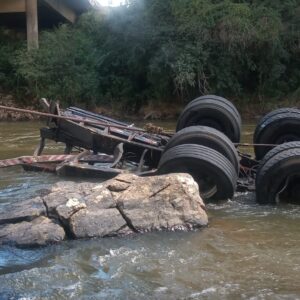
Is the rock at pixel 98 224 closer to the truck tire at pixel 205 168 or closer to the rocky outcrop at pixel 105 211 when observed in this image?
the rocky outcrop at pixel 105 211

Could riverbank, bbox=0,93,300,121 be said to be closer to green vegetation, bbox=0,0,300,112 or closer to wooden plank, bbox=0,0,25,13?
green vegetation, bbox=0,0,300,112

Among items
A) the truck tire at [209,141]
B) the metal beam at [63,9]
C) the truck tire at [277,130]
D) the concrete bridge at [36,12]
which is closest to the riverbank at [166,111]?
the concrete bridge at [36,12]

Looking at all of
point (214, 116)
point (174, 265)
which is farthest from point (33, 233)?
point (214, 116)

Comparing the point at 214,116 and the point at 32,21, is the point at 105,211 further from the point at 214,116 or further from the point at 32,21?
the point at 32,21

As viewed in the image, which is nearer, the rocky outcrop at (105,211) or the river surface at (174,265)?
the river surface at (174,265)

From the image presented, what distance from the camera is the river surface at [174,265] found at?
4.64 metres

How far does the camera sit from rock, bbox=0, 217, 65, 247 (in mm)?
5727

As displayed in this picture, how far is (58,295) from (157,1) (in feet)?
73.9

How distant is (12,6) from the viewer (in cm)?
3084

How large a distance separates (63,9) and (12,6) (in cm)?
446

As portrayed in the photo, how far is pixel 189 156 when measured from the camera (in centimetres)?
714

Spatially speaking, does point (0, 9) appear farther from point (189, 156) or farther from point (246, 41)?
point (189, 156)

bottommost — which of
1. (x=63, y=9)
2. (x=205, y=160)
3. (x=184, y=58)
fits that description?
(x=205, y=160)

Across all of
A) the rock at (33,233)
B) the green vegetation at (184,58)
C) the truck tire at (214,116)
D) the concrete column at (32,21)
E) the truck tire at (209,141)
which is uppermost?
the concrete column at (32,21)
